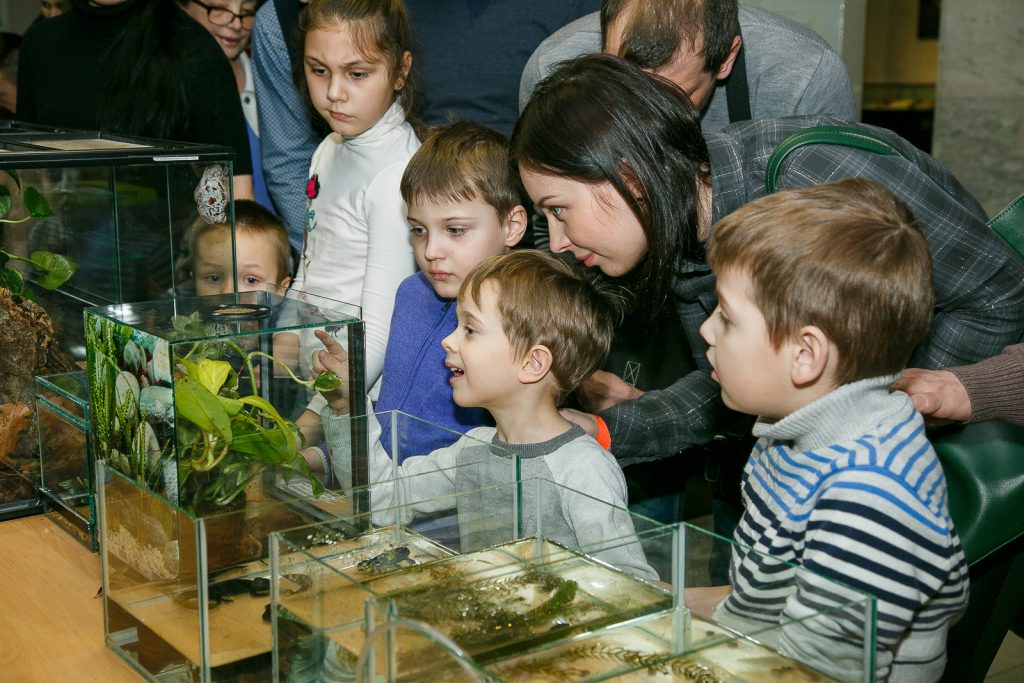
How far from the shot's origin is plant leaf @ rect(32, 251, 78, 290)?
1813 mm

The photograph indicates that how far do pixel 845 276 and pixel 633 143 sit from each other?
0.49 metres

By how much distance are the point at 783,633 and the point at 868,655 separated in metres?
0.07

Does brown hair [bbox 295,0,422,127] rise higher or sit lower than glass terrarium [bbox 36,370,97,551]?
higher

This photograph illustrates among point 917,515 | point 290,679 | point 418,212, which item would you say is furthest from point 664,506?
point 290,679

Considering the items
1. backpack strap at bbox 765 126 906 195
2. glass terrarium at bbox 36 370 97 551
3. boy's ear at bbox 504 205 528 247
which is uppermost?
backpack strap at bbox 765 126 906 195

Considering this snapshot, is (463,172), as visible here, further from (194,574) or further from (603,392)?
(194,574)

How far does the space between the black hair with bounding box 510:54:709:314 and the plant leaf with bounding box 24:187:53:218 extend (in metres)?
0.79

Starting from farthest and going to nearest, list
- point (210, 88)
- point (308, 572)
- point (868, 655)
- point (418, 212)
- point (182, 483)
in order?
point (210, 88)
point (418, 212)
point (182, 483)
point (308, 572)
point (868, 655)

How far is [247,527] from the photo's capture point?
1.23m

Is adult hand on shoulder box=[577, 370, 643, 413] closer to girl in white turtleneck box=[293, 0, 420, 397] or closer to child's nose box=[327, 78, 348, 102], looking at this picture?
girl in white turtleneck box=[293, 0, 420, 397]

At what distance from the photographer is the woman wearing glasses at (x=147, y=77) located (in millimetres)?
2713

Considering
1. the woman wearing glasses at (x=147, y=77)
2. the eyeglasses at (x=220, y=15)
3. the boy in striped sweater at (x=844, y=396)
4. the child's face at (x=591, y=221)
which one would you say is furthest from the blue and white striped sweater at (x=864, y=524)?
the eyeglasses at (x=220, y=15)

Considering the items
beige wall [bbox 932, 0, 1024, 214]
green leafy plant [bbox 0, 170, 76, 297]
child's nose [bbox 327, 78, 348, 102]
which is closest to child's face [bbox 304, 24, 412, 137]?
child's nose [bbox 327, 78, 348, 102]

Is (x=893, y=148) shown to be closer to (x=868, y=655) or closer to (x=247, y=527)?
(x=868, y=655)
